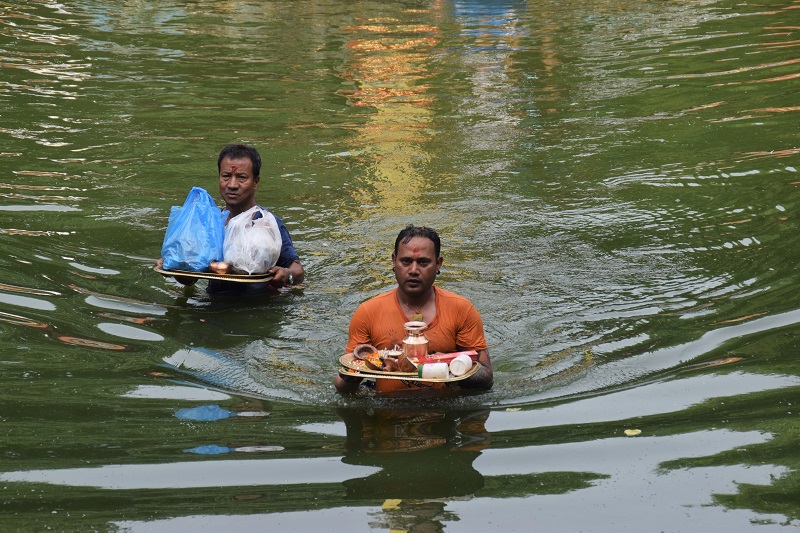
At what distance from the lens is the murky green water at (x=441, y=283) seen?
4855mm

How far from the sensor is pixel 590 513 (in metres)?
4.60

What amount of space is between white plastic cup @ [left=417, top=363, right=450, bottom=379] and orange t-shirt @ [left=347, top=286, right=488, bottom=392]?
460 mm

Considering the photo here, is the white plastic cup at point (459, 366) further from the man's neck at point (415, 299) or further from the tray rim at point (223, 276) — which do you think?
the tray rim at point (223, 276)

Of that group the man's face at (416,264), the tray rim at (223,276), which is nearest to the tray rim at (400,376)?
the man's face at (416,264)

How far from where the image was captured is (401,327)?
5.92 m

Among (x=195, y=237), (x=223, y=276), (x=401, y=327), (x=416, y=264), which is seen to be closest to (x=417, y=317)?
(x=401, y=327)

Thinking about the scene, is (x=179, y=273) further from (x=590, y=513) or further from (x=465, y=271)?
(x=590, y=513)

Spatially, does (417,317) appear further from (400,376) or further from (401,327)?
(400,376)


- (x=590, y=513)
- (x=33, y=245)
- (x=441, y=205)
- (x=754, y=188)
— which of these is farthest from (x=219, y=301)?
(x=754, y=188)

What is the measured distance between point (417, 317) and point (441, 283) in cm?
280

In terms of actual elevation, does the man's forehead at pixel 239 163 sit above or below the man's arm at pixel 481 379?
above

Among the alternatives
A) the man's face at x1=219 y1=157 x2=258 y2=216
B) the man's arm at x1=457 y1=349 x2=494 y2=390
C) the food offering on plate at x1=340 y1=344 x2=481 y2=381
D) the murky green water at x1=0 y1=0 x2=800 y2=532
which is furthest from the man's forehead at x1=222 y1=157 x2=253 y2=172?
the man's arm at x1=457 y1=349 x2=494 y2=390

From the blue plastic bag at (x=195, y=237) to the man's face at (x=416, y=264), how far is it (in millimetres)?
2046

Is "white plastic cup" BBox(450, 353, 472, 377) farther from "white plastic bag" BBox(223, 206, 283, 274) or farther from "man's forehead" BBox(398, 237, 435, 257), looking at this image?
"white plastic bag" BBox(223, 206, 283, 274)
